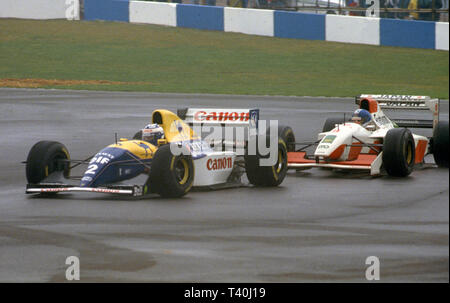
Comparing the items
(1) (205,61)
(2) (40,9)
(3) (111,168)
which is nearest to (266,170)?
(3) (111,168)

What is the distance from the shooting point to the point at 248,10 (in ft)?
118

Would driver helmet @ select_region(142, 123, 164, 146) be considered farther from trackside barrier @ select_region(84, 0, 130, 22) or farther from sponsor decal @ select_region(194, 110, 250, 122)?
trackside barrier @ select_region(84, 0, 130, 22)

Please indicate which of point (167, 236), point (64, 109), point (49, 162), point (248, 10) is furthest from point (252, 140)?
point (248, 10)

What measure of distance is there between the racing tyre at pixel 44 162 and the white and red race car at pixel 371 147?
3345mm

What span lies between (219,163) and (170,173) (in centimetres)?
135

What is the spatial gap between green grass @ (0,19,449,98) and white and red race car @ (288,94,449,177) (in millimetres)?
11342

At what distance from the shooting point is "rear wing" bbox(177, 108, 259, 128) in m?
12.6

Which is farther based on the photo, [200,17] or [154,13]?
[154,13]

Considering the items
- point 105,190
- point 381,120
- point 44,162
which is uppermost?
point 381,120

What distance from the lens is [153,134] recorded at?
11.8 metres

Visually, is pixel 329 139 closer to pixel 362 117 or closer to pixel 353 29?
pixel 362 117

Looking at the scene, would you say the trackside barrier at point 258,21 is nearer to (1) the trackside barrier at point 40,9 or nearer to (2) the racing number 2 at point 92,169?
Result: (1) the trackside barrier at point 40,9

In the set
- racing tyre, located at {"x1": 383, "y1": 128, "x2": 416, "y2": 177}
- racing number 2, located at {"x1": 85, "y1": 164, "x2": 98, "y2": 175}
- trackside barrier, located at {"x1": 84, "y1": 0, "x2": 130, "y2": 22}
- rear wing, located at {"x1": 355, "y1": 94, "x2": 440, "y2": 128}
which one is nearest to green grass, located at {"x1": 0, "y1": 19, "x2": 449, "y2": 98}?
trackside barrier, located at {"x1": 84, "y1": 0, "x2": 130, "y2": 22}

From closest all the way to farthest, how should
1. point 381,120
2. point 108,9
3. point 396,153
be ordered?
point 396,153
point 381,120
point 108,9
